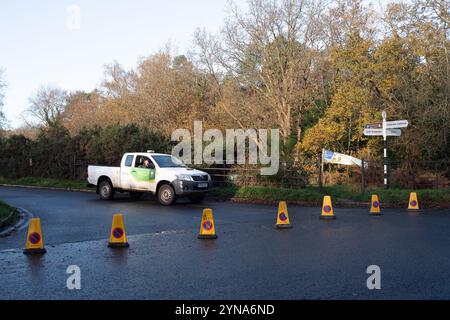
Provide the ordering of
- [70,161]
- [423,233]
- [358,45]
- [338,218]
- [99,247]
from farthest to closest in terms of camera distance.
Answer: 1. [70,161]
2. [358,45]
3. [338,218]
4. [423,233]
5. [99,247]

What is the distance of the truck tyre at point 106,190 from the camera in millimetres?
20094

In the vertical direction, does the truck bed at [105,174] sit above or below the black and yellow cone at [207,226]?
above

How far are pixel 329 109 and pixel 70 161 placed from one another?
15.3 m

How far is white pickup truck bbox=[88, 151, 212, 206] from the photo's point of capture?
59.4ft

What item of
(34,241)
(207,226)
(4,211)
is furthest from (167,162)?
(34,241)

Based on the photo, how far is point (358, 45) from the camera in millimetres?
26375

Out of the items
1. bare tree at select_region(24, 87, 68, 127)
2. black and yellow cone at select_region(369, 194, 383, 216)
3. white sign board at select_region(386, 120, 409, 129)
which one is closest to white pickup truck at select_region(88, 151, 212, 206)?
black and yellow cone at select_region(369, 194, 383, 216)

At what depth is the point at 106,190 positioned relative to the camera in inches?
795

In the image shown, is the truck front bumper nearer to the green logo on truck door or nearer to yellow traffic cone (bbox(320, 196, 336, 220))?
the green logo on truck door

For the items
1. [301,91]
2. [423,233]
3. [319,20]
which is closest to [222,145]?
[301,91]

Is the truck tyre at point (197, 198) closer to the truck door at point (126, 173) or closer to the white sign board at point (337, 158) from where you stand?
the truck door at point (126, 173)

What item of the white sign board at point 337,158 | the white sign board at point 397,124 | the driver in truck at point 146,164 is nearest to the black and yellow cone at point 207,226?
the driver in truck at point 146,164
